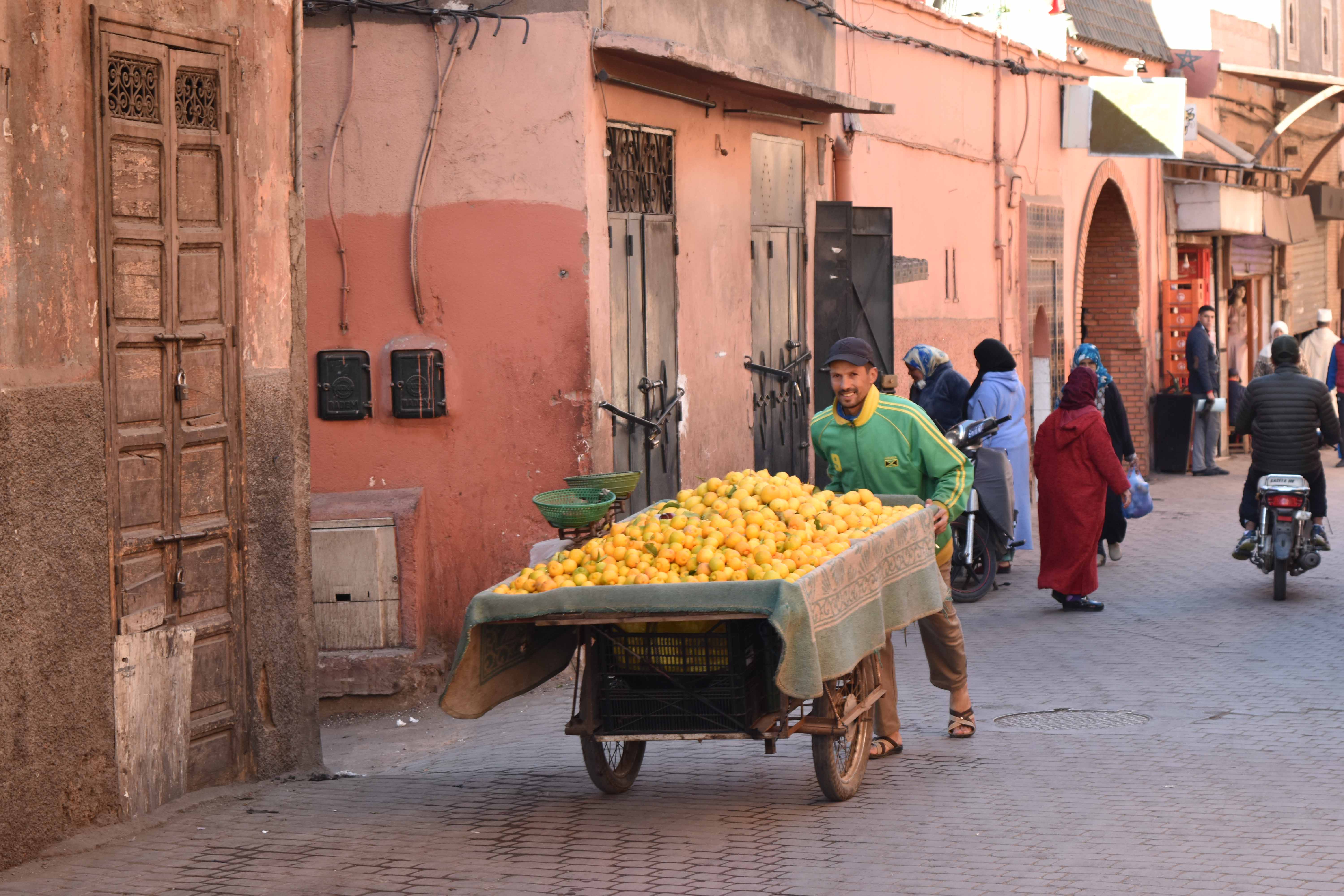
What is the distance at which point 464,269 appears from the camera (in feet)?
33.9

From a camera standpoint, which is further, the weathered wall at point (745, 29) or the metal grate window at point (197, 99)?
the weathered wall at point (745, 29)

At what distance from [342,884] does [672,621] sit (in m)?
1.48

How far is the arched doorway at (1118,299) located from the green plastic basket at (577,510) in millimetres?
16320

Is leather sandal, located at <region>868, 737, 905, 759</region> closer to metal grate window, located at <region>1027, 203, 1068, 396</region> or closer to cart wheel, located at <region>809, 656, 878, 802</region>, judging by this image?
cart wheel, located at <region>809, 656, 878, 802</region>

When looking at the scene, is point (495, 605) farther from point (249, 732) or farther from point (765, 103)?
point (765, 103)

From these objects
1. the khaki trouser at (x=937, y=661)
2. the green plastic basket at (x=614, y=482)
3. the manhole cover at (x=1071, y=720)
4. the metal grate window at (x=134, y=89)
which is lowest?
the manhole cover at (x=1071, y=720)

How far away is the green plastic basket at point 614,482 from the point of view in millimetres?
8195

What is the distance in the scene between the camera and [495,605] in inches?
251

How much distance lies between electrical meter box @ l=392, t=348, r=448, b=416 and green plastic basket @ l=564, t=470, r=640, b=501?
2.27 metres

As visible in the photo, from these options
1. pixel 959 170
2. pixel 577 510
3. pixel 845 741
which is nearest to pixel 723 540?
pixel 577 510

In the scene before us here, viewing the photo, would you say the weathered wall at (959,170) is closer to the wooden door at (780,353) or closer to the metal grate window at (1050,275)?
the metal grate window at (1050,275)

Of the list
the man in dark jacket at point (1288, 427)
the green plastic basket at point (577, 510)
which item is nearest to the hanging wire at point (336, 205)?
the green plastic basket at point (577, 510)


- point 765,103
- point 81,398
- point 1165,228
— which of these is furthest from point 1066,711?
point 1165,228

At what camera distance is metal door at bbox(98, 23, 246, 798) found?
6848 millimetres
